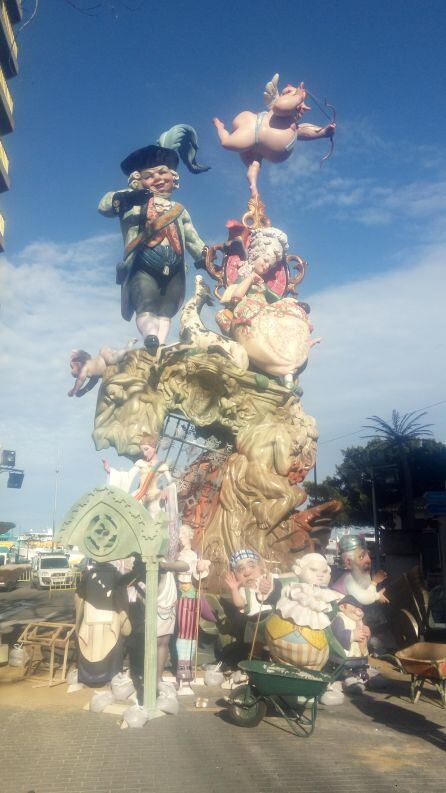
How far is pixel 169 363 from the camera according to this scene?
Answer: 37.1ft

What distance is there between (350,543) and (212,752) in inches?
171

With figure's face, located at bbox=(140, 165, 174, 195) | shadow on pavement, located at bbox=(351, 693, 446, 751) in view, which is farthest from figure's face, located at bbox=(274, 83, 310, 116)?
shadow on pavement, located at bbox=(351, 693, 446, 751)

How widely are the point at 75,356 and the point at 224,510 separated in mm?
4465

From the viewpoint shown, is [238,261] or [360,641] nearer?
[360,641]

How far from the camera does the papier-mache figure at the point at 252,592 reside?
708 centimetres

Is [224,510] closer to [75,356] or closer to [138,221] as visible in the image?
[75,356]

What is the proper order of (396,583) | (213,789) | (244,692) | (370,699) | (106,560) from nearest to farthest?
(213,789)
(244,692)
(106,560)
(370,699)
(396,583)

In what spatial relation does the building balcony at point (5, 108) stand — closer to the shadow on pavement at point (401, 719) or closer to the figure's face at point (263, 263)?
the figure's face at point (263, 263)

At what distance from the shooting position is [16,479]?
84.7 feet

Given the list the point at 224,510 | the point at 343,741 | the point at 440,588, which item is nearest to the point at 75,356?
the point at 224,510

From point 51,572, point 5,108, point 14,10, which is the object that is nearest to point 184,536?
point 5,108

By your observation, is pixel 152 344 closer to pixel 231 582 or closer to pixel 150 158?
pixel 150 158

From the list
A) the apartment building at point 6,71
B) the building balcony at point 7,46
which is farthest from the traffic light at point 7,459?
the building balcony at point 7,46

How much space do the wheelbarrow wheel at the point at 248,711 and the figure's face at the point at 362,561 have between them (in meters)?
3.05
